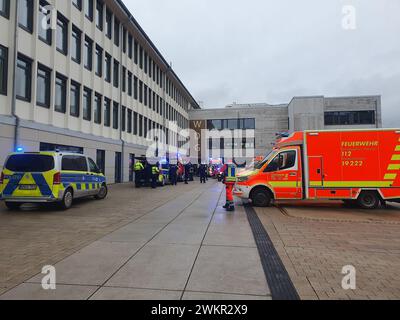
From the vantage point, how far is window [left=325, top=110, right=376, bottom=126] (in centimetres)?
4366

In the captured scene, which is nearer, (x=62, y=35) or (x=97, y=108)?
(x=62, y=35)

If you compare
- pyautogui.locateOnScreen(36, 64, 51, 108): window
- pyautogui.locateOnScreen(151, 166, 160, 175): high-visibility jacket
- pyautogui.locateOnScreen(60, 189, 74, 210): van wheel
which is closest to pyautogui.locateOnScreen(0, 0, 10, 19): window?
pyautogui.locateOnScreen(36, 64, 51, 108): window

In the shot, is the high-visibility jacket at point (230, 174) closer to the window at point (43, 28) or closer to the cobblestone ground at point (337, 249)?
the cobblestone ground at point (337, 249)

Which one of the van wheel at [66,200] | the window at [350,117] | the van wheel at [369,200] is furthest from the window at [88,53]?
the window at [350,117]

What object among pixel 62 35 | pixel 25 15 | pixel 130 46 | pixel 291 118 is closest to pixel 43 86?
pixel 25 15

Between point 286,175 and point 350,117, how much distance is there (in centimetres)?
3805

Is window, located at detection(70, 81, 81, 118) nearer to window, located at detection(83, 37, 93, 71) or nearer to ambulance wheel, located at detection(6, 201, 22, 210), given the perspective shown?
window, located at detection(83, 37, 93, 71)

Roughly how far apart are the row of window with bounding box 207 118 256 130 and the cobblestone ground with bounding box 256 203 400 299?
40918 millimetres

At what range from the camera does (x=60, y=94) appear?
17359 millimetres

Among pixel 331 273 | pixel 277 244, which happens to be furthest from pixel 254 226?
pixel 331 273

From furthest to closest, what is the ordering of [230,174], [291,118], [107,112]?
[291,118] → [107,112] → [230,174]

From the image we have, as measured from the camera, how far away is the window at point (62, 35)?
17.0m

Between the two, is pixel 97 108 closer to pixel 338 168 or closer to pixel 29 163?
pixel 29 163
